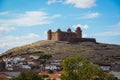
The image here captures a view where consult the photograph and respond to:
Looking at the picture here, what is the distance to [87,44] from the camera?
179750mm

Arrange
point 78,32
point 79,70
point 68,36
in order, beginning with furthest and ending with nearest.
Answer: point 78,32 → point 68,36 → point 79,70

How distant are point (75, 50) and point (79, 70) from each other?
99303 millimetres

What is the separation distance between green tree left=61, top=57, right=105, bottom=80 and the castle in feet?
380

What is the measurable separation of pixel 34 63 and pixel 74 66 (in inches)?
2892

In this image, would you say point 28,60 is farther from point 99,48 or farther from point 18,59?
point 99,48

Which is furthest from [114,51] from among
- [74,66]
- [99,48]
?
[74,66]

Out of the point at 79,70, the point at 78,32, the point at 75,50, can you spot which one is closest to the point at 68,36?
the point at 78,32

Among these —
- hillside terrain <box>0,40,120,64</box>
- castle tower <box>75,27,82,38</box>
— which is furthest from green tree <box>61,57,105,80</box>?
castle tower <box>75,27,82,38</box>

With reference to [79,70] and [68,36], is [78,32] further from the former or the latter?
[79,70]

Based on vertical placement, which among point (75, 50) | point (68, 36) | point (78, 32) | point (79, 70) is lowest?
point (75, 50)

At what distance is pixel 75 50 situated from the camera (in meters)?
165

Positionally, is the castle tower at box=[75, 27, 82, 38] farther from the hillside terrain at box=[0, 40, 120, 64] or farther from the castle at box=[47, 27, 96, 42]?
the hillside terrain at box=[0, 40, 120, 64]

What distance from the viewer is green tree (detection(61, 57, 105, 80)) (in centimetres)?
6456

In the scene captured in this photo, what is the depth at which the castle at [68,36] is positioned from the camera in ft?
609
